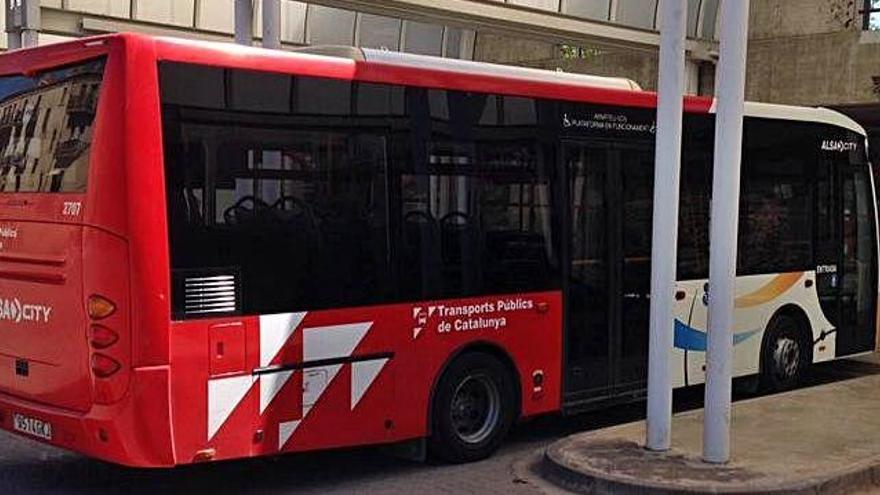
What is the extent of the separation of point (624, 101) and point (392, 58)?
236 cm

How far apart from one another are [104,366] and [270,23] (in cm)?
621

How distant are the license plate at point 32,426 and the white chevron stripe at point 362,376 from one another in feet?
6.13

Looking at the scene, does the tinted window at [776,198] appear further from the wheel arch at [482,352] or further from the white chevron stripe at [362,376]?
the white chevron stripe at [362,376]

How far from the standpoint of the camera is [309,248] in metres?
6.60

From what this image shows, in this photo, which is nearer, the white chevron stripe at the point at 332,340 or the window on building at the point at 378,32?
the white chevron stripe at the point at 332,340

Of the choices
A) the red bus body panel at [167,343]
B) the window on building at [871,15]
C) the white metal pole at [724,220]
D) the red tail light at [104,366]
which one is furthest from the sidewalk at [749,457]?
the window on building at [871,15]

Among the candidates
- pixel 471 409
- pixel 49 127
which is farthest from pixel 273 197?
pixel 471 409

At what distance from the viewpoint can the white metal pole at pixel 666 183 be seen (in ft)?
23.2

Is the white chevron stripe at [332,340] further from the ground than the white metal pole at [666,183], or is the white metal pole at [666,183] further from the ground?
the white metal pole at [666,183]

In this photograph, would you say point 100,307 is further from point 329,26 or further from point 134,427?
point 329,26

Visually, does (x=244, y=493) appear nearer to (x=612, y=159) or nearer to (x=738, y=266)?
(x=612, y=159)

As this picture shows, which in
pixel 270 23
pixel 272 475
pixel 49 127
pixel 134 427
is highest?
pixel 270 23

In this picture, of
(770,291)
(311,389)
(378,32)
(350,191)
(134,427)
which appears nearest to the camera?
(134,427)

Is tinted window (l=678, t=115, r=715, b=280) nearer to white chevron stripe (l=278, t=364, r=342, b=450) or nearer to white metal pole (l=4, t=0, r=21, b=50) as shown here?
white chevron stripe (l=278, t=364, r=342, b=450)
